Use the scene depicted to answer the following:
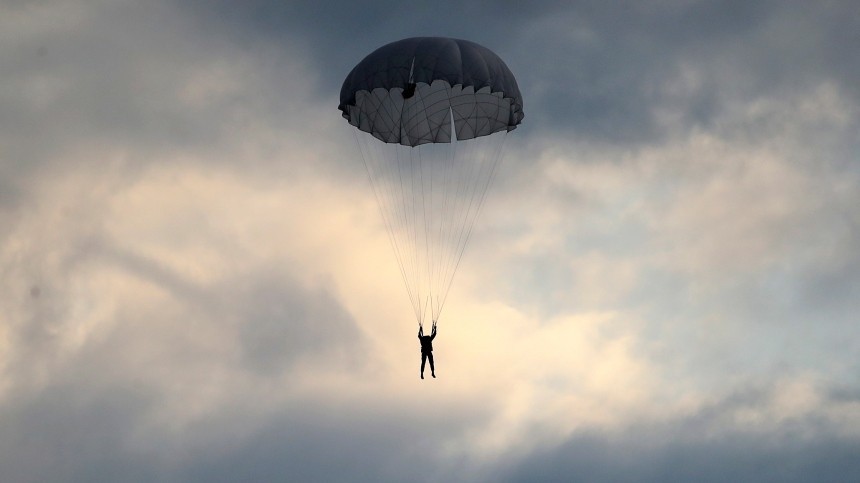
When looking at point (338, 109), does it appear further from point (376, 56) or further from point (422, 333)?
point (422, 333)

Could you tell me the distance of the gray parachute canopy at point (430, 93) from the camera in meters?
54.4

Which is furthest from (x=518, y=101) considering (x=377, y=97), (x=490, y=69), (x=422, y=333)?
(x=422, y=333)

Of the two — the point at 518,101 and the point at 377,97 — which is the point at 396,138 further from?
the point at 518,101

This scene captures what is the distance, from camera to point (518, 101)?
57281 mm

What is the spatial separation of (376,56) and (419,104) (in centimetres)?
322

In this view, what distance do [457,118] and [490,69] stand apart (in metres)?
3.68

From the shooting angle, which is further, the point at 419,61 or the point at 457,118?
the point at 457,118

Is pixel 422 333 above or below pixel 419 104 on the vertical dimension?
below

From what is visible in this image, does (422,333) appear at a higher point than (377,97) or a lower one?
lower

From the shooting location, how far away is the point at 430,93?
5784 cm

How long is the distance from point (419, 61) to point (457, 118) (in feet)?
15.0

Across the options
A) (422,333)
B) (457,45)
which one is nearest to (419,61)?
(457,45)

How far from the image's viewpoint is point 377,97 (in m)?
57.4

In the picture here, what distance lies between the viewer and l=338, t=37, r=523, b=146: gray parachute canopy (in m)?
54.4
